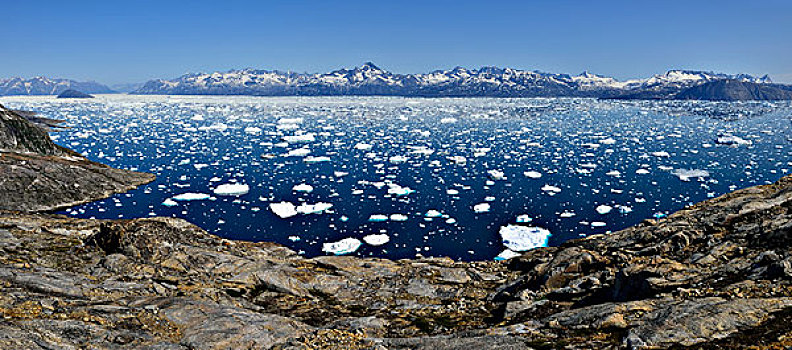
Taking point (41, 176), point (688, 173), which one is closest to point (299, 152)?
point (41, 176)

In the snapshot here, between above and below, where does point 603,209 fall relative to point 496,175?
below

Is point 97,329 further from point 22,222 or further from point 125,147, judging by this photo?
point 125,147

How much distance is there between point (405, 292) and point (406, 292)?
0.13 ft

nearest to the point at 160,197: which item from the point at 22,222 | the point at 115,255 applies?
the point at 22,222

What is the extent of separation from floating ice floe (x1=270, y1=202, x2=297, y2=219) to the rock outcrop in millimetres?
17249

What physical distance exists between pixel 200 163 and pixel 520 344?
55.0 m

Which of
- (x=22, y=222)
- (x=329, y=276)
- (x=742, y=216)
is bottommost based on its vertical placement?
(x=329, y=276)

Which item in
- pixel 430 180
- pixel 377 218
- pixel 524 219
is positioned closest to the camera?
pixel 524 219

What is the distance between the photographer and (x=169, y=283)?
44.4 ft

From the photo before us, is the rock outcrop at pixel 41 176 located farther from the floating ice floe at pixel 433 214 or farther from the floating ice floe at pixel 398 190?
the floating ice floe at pixel 433 214

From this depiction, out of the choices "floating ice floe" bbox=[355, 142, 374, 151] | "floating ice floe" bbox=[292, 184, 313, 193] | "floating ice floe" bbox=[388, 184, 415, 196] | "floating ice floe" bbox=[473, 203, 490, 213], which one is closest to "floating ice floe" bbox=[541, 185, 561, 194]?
"floating ice floe" bbox=[473, 203, 490, 213]

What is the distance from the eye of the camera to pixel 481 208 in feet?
117

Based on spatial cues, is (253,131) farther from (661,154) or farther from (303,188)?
(661,154)

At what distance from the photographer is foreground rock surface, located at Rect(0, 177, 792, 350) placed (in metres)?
8.01
